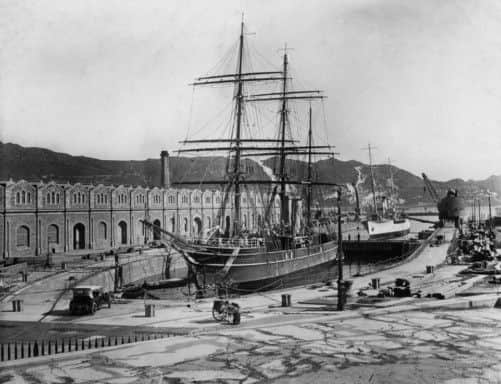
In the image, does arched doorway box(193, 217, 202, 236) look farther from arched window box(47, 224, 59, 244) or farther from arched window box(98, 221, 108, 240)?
arched window box(47, 224, 59, 244)

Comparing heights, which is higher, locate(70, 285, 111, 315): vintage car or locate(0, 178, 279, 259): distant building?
locate(0, 178, 279, 259): distant building

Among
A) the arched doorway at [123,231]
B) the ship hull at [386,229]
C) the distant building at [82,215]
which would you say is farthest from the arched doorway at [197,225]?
the ship hull at [386,229]

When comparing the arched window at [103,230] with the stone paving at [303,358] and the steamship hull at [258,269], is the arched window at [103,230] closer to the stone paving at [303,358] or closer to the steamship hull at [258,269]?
the steamship hull at [258,269]

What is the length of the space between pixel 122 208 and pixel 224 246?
70.2 feet

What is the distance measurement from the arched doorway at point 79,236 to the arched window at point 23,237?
683cm

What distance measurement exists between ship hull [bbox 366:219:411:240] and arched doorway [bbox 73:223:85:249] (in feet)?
182

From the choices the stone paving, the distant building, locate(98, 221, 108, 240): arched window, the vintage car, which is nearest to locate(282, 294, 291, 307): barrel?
the stone paving

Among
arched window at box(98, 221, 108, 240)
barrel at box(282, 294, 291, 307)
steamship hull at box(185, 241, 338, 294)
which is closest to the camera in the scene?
barrel at box(282, 294, 291, 307)

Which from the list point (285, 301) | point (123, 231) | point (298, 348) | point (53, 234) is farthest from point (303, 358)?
point (123, 231)

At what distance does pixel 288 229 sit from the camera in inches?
2355

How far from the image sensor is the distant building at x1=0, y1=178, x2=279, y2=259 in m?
47.2

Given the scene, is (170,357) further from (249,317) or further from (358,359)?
(249,317)

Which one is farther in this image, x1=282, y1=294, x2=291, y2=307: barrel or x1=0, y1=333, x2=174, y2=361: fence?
x1=282, y1=294, x2=291, y2=307: barrel

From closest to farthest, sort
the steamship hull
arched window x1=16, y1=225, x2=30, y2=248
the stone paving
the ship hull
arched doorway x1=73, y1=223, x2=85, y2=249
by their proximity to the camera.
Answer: the stone paving < the steamship hull < arched window x1=16, y1=225, x2=30, y2=248 < arched doorway x1=73, y1=223, x2=85, y2=249 < the ship hull
